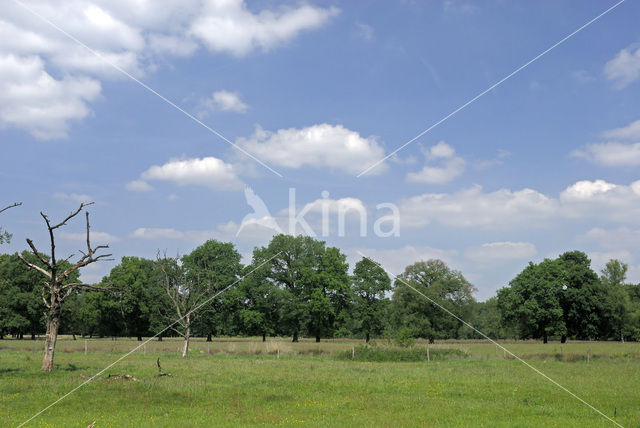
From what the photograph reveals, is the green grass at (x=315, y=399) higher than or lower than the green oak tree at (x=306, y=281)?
lower

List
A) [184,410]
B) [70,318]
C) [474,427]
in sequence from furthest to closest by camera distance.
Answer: [70,318] → [184,410] → [474,427]

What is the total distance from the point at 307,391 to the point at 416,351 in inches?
872

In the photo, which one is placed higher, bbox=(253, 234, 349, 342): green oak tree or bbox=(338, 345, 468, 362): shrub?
bbox=(253, 234, 349, 342): green oak tree

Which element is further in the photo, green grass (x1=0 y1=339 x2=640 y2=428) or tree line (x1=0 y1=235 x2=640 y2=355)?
tree line (x1=0 y1=235 x2=640 y2=355)

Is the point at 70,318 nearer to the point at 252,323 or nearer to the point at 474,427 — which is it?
the point at 252,323

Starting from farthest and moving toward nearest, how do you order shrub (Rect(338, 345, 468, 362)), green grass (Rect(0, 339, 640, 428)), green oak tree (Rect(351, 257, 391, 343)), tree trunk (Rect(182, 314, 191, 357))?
green oak tree (Rect(351, 257, 391, 343))
tree trunk (Rect(182, 314, 191, 357))
shrub (Rect(338, 345, 468, 362))
green grass (Rect(0, 339, 640, 428))

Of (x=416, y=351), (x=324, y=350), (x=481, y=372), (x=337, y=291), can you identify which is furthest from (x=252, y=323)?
(x=481, y=372)

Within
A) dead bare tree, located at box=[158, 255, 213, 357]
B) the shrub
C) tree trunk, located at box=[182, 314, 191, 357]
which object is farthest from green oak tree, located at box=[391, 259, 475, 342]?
tree trunk, located at box=[182, 314, 191, 357]

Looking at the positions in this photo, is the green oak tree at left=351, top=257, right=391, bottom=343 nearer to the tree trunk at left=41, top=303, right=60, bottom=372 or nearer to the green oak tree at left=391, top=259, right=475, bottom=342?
the green oak tree at left=391, top=259, right=475, bottom=342

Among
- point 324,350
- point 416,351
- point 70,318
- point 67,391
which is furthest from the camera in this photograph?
point 70,318

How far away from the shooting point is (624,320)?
74.9 metres

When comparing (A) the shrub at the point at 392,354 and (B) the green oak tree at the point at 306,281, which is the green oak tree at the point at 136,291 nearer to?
(B) the green oak tree at the point at 306,281

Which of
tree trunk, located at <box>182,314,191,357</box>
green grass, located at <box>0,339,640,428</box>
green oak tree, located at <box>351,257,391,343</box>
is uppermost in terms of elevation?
green oak tree, located at <box>351,257,391,343</box>

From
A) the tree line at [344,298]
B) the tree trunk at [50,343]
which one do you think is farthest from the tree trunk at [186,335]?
the tree line at [344,298]
